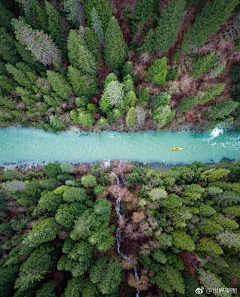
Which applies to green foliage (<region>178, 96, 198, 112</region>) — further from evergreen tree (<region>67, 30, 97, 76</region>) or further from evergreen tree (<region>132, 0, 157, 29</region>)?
evergreen tree (<region>67, 30, 97, 76</region>)

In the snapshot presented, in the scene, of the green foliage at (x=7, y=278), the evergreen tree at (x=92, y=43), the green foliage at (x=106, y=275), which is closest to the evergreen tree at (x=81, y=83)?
the evergreen tree at (x=92, y=43)

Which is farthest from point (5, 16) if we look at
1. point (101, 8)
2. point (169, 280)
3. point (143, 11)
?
point (169, 280)

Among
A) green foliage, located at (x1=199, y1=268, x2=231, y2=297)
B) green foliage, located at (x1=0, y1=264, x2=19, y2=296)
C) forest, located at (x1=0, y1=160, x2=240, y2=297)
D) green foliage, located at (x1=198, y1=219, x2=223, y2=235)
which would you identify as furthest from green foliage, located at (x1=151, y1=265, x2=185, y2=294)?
green foliage, located at (x1=0, y1=264, x2=19, y2=296)

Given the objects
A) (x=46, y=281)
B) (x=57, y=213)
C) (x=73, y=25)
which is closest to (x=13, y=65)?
(x=73, y=25)

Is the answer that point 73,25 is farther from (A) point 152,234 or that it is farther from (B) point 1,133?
(A) point 152,234

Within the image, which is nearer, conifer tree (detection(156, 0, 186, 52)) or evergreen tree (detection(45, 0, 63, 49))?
conifer tree (detection(156, 0, 186, 52))
